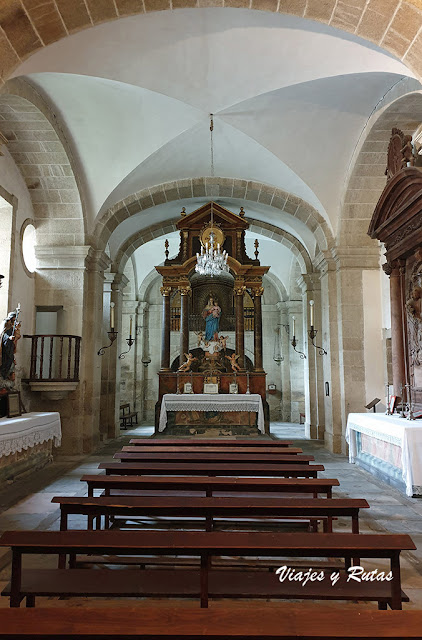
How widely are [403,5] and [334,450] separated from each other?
726cm

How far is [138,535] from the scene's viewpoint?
236 cm

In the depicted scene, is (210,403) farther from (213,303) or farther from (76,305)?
(76,305)

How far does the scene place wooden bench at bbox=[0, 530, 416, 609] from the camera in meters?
2.17

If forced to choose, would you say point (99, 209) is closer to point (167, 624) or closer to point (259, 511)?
point (259, 511)

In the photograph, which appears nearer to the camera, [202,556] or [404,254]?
[202,556]

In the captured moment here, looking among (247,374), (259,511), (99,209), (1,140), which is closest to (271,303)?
(247,374)

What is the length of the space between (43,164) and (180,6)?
437 cm

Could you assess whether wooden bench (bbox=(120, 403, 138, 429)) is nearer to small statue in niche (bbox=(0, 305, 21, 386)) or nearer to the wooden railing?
the wooden railing

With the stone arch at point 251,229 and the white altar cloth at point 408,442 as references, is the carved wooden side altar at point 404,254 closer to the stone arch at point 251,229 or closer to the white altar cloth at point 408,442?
the white altar cloth at point 408,442

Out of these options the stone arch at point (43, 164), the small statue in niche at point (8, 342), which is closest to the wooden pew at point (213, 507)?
the small statue in niche at point (8, 342)

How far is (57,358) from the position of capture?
28.9 ft

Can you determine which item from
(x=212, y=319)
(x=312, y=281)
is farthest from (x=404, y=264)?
(x=212, y=319)

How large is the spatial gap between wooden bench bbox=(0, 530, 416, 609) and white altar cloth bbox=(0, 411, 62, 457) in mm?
3529

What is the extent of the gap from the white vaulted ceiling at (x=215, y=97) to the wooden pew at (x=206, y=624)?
5237mm
